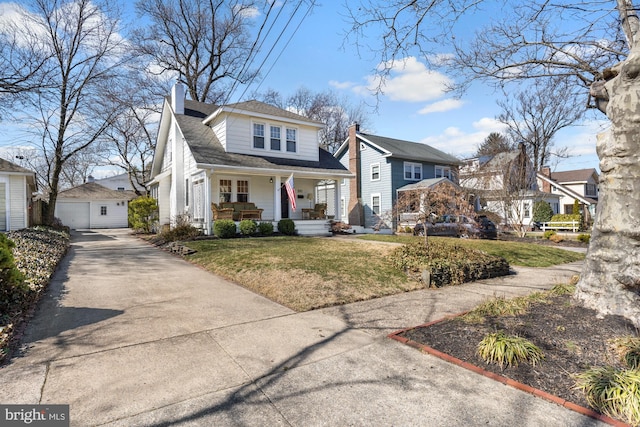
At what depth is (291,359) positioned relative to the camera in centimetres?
365

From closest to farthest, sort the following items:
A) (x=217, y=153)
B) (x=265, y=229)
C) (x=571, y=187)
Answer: (x=265, y=229) → (x=217, y=153) → (x=571, y=187)

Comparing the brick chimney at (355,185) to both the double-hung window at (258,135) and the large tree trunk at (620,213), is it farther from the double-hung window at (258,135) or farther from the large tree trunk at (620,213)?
the large tree trunk at (620,213)

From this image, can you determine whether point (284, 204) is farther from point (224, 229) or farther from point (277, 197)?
point (224, 229)

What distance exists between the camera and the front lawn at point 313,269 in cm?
645

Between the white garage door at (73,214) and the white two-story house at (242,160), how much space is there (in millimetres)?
14974

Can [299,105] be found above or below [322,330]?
above

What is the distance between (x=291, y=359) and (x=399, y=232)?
19.9 m

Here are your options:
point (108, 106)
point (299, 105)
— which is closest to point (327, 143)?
point (299, 105)

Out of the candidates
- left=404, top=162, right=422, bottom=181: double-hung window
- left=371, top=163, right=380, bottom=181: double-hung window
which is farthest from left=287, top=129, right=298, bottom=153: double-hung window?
left=404, top=162, right=422, bottom=181: double-hung window

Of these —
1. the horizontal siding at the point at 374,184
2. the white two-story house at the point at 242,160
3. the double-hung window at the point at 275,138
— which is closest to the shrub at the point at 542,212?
the horizontal siding at the point at 374,184

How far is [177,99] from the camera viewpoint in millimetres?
18500

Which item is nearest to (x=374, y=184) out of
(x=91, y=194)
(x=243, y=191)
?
(x=243, y=191)

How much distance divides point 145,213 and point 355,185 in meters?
15.2

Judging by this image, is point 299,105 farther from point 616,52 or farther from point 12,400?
point 12,400
